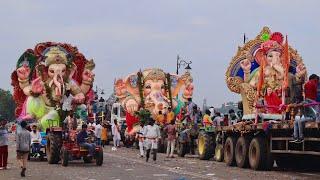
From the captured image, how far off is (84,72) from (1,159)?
7423mm

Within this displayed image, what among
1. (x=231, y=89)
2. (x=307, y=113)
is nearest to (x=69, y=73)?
(x=231, y=89)

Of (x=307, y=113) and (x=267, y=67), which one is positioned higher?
(x=267, y=67)

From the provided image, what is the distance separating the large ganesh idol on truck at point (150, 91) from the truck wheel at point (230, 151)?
13418mm

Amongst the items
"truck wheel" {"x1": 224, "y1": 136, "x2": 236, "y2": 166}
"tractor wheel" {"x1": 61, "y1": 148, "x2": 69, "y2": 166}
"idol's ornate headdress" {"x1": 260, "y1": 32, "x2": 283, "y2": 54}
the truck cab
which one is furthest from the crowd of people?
the truck cab

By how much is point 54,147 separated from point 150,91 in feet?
48.9

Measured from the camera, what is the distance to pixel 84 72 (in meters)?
26.5

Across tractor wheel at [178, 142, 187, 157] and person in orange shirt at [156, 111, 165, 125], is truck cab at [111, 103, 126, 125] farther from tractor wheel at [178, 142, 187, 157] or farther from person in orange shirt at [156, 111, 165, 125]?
tractor wheel at [178, 142, 187, 157]

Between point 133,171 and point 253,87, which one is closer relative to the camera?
point 133,171

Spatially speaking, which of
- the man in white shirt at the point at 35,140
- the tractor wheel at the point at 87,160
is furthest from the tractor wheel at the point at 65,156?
the man in white shirt at the point at 35,140

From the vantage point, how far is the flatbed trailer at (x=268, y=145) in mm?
16719

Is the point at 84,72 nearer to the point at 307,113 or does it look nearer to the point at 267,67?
the point at 267,67

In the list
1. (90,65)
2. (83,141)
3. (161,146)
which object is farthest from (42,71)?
(161,146)

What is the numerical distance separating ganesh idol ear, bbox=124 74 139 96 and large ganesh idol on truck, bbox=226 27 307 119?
1314cm

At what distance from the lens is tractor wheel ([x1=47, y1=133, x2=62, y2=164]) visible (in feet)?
69.6
